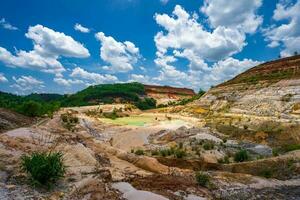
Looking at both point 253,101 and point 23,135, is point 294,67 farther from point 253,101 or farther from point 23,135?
point 23,135

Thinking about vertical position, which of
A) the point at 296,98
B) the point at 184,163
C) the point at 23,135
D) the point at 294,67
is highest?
the point at 294,67

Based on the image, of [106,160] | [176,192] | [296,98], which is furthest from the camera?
[296,98]

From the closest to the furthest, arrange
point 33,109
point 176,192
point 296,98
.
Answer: point 176,192
point 33,109
point 296,98

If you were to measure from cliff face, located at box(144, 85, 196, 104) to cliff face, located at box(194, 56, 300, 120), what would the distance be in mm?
72228

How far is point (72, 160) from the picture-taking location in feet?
44.7

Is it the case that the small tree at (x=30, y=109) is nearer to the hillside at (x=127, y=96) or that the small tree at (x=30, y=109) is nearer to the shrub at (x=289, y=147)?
the shrub at (x=289, y=147)

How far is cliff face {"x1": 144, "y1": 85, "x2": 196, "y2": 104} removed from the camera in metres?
149

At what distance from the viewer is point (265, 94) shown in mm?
54875

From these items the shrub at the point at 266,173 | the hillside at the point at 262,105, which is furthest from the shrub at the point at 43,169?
the hillside at the point at 262,105

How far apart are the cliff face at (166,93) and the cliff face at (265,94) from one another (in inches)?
2844

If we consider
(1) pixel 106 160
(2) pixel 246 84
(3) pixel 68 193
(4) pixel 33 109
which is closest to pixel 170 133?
(4) pixel 33 109

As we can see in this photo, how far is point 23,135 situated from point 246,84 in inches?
2155

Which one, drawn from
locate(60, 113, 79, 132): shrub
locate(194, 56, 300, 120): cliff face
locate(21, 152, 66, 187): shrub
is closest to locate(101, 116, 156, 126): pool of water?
locate(194, 56, 300, 120): cliff face

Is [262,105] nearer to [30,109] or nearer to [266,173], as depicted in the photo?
[30,109]
